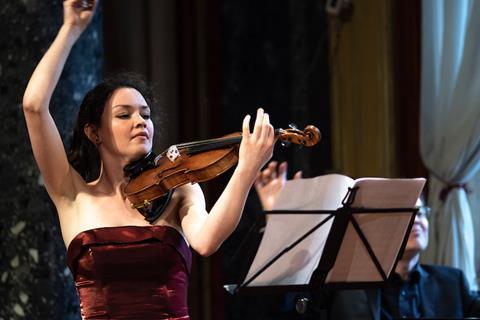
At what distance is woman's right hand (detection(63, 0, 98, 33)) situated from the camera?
8.00ft

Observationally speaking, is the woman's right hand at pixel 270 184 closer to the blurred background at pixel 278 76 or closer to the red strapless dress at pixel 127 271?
the blurred background at pixel 278 76

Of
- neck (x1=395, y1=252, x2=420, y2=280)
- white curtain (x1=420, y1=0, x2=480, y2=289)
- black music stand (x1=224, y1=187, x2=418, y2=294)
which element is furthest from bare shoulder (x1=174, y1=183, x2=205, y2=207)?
white curtain (x1=420, y1=0, x2=480, y2=289)

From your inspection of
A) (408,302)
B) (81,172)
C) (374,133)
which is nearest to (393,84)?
(374,133)

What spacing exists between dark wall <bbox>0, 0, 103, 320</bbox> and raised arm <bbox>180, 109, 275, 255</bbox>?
52.6 inches

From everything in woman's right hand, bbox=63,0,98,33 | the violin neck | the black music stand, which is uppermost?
woman's right hand, bbox=63,0,98,33

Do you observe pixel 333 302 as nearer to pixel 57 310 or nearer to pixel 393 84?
pixel 57 310

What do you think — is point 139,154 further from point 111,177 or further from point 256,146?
point 256,146

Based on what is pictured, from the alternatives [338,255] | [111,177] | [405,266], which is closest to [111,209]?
[111,177]

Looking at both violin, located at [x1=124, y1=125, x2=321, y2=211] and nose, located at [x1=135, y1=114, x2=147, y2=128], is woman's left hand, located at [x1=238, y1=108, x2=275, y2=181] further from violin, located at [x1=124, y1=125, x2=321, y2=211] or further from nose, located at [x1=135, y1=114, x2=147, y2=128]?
nose, located at [x1=135, y1=114, x2=147, y2=128]

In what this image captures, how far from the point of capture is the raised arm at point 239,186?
223 cm

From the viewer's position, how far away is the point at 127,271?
99.0 inches

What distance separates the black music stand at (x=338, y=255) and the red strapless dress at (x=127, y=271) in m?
0.35

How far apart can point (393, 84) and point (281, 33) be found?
830 millimetres

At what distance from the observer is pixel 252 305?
4.96m
